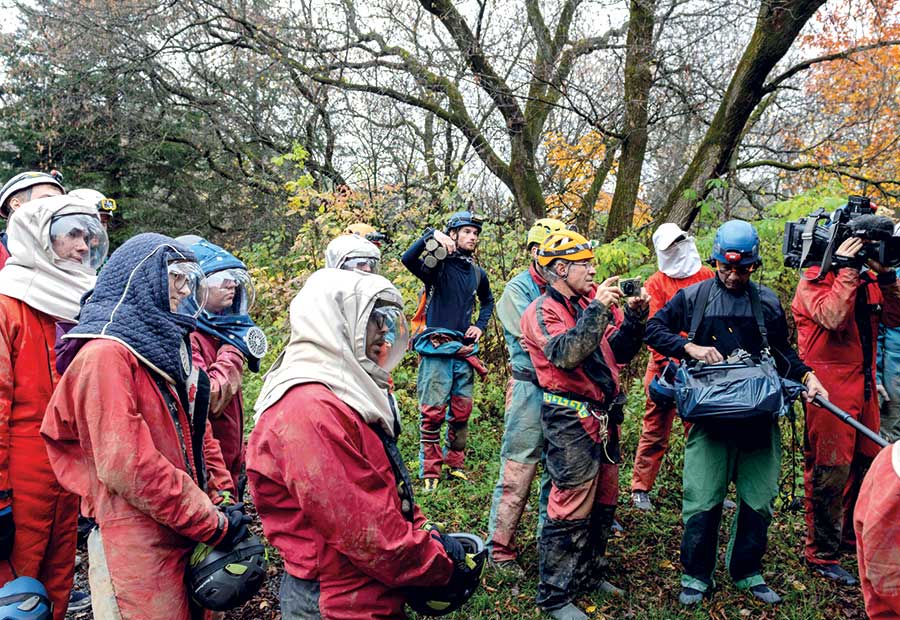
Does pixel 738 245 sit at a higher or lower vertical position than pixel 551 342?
higher

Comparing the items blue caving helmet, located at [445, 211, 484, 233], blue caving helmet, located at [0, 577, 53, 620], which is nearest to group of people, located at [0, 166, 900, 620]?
blue caving helmet, located at [0, 577, 53, 620]

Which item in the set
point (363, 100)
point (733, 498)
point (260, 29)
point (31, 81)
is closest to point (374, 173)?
point (363, 100)

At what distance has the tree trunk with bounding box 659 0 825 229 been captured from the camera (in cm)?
655

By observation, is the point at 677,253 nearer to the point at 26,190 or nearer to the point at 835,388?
the point at 835,388

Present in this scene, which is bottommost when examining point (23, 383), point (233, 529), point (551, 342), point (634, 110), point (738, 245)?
point (233, 529)

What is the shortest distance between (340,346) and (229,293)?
183 cm

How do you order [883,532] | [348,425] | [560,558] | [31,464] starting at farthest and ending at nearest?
[560,558]
[31,464]
[348,425]
[883,532]

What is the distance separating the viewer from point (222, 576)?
7.57 ft

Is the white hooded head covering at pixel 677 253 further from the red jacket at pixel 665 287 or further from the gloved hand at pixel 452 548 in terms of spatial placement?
the gloved hand at pixel 452 548

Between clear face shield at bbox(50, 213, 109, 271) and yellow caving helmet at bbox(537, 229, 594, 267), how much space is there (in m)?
2.48

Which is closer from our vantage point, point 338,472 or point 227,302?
point 338,472

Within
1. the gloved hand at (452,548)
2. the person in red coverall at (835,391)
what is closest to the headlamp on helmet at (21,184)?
the gloved hand at (452,548)

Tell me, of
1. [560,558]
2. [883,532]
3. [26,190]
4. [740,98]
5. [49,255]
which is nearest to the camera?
[883,532]

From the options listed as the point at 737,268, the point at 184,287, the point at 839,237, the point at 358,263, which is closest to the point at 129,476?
the point at 184,287
